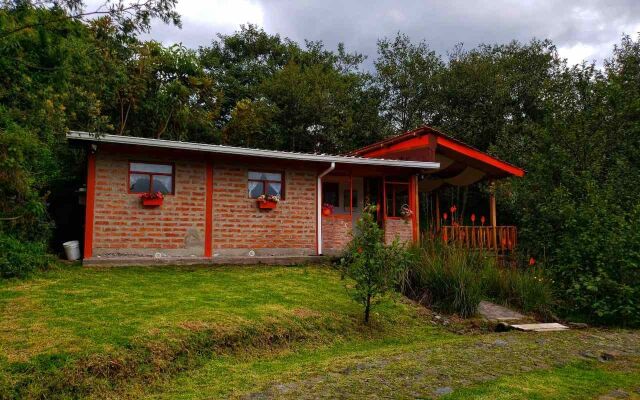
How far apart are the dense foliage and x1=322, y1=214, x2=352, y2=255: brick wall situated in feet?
15.6

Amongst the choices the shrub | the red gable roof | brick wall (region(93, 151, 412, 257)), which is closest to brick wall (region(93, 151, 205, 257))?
brick wall (region(93, 151, 412, 257))

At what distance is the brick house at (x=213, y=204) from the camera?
10.9m

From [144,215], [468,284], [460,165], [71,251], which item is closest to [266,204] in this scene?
[144,215]

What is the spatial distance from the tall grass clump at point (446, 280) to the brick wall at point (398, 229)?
243cm

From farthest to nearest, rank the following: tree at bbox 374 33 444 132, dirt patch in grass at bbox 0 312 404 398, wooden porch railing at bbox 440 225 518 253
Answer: tree at bbox 374 33 444 132 → wooden porch railing at bbox 440 225 518 253 → dirt patch in grass at bbox 0 312 404 398

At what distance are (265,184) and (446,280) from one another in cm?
513

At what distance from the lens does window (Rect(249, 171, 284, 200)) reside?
12.6 meters

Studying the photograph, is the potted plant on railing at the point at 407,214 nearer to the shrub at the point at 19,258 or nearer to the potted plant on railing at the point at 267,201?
the potted plant on railing at the point at 267,201

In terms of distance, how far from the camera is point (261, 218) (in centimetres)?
1250

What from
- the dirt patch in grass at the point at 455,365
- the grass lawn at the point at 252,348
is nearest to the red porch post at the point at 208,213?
the grass lawn at the point at 252,348

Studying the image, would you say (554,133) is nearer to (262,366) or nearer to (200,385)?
(262,366)

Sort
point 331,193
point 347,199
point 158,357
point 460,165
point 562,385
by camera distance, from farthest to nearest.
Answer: point 460,165 < point 347,199 < point 331,193 < point 158,357 < point 562,385

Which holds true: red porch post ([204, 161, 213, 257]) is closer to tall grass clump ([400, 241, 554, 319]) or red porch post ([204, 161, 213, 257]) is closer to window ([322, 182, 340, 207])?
window ([322, 182, 340, 207])

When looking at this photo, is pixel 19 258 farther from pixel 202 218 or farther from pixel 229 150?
pixel 229 150
